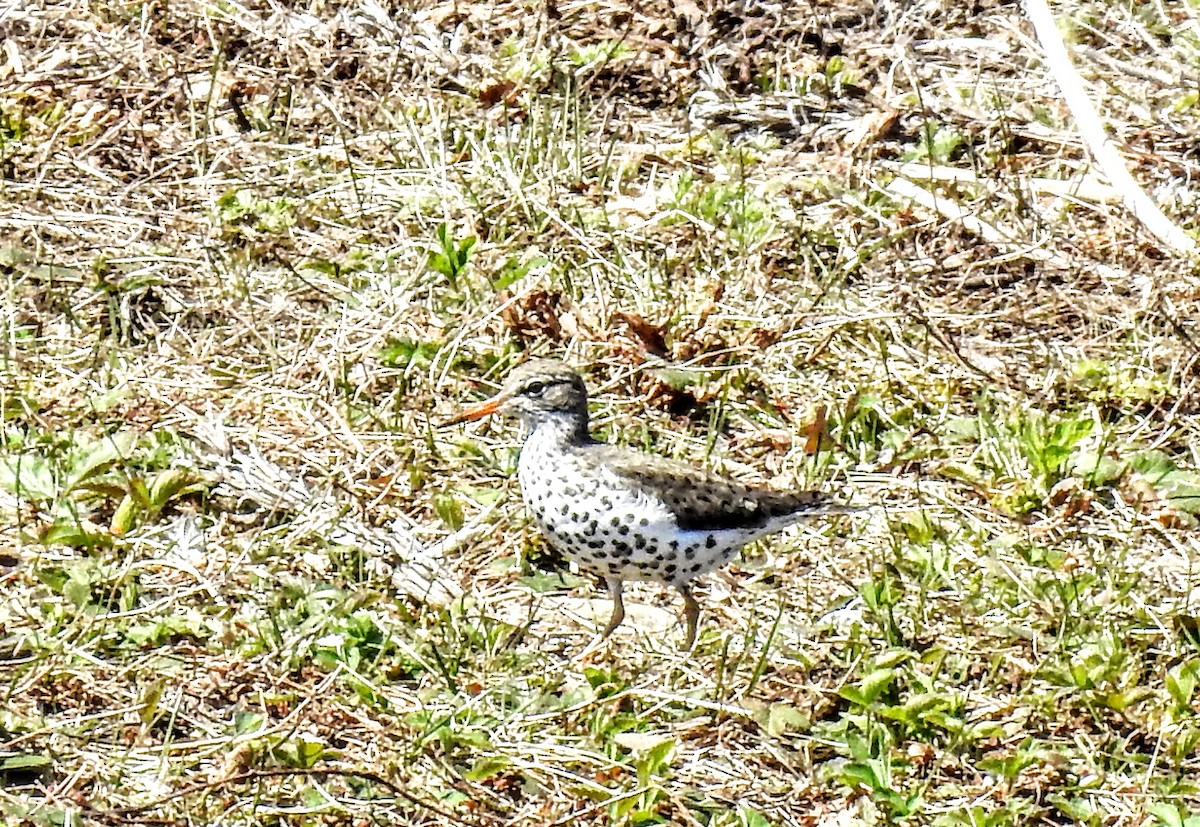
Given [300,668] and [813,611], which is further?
[813,611]

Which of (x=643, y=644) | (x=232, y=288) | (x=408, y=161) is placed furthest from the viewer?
(x=408, y=161)

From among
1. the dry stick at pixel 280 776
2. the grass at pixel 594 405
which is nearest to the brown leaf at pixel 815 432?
the grass at pixel 594 405

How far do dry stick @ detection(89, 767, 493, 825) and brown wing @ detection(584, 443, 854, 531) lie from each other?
1111mm

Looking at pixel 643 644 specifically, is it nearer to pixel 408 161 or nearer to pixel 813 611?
pixel 813 611

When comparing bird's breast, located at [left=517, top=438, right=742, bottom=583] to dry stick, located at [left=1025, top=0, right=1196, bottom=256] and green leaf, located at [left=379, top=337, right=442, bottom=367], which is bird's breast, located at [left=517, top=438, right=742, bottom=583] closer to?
green leaf, located at [left=379, top=337, right=442, bottom=367]

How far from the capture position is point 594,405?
6527 millimetres

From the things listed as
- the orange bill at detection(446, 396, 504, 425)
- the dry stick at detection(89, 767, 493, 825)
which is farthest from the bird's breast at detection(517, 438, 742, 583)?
the dry stick at detection(89, 767, 493, 825)

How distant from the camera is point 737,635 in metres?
5.47

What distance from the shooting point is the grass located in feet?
16.1

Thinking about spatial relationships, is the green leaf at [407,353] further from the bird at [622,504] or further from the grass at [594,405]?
the bird at [622,504]

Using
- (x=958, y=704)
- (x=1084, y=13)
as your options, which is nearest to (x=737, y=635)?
(x=958, y=704)

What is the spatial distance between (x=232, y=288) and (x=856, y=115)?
288cm

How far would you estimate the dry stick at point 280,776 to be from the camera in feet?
14.9

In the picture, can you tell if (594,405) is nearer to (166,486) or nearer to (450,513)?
(450,513)
